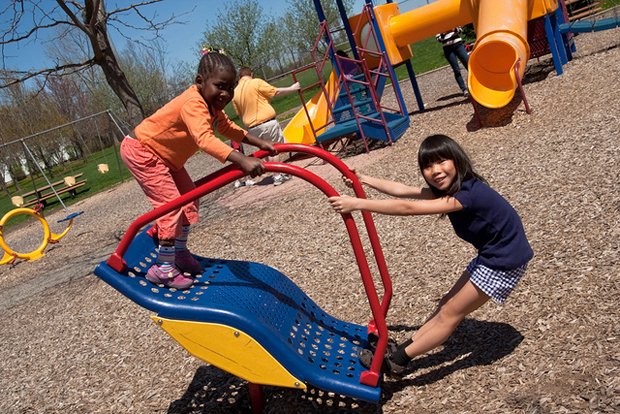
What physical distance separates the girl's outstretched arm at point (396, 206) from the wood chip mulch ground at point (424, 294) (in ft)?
2.81

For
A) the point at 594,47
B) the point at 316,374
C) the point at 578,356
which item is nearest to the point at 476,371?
the point at 578,356

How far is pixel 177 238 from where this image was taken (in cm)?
300

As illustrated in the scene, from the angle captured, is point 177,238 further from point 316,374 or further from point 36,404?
point 36,404

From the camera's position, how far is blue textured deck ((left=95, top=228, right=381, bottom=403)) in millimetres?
2402

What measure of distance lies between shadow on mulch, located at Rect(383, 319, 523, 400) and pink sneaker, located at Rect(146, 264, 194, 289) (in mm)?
1137

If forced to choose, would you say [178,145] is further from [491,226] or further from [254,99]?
[254,99]

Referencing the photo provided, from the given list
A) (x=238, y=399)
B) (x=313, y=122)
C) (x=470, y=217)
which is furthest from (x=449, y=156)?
(x=313, y=122)

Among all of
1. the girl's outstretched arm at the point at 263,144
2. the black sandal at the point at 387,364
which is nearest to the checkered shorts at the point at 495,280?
the black sandal at the point at 387,364

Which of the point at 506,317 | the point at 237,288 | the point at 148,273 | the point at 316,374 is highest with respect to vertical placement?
the point at 148,273

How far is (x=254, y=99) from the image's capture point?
7.96 metres

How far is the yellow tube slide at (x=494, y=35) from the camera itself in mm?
7117

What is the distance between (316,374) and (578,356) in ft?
3.83

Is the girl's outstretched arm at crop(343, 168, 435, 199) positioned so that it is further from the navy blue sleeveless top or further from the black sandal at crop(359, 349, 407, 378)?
the black sandal at crop(359, 349, 407, 378)

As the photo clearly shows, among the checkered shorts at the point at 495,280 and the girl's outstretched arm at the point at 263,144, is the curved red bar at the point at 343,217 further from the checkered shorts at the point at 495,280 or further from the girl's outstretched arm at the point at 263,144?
the checkered shorts at the point at 495,280
